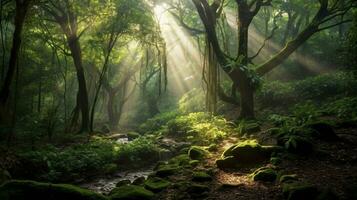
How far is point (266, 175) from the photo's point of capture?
698 centimetres


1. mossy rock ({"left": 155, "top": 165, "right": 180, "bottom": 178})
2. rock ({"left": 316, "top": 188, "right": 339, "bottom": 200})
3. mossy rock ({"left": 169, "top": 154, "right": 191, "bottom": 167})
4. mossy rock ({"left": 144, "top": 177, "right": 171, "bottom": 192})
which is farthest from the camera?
mossy rock ({"left": 169, "top": 154, "right": 191, "bottom": 167})

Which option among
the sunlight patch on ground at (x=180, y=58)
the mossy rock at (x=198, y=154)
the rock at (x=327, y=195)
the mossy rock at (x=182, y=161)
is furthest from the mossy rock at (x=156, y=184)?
the sunlight patch on ground at (x=180, y=58)

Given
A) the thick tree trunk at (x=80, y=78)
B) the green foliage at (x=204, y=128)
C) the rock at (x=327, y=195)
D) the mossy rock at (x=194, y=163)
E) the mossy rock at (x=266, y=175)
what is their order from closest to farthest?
1. the rock at (x=327, y=195)
2. the mossy rock at (x=266, y=175)
3. the mossy rock at (x=194, y=163)
4. the green foliage at (x=204, y=128)
5. the thick tree trunk at (x=80, y=78)

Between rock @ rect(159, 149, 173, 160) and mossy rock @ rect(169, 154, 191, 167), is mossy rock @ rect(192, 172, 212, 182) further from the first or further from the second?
rock @ rect(159, 149, 173, 160)

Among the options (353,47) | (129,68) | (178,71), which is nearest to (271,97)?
(353,47)

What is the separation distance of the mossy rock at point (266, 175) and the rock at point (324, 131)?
2076mm

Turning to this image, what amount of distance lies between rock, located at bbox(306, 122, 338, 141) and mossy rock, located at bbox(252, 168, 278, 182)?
6.81ft

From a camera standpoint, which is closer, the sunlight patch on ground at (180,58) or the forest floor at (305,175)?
the forest floor at (305,175)

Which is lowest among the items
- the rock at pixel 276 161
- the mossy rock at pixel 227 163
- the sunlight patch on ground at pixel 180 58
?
the mossy rock at pixel 227 163

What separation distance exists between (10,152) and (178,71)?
2949cm

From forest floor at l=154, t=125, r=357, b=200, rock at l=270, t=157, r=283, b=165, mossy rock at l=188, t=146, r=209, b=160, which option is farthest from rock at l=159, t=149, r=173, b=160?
rock at l=270, t=157, r=283, b=165

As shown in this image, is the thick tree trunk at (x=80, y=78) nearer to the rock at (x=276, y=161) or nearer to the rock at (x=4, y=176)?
the rock at (x=4, y=176)

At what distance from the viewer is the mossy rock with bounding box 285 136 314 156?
25.4ft

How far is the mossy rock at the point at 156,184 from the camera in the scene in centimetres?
735
